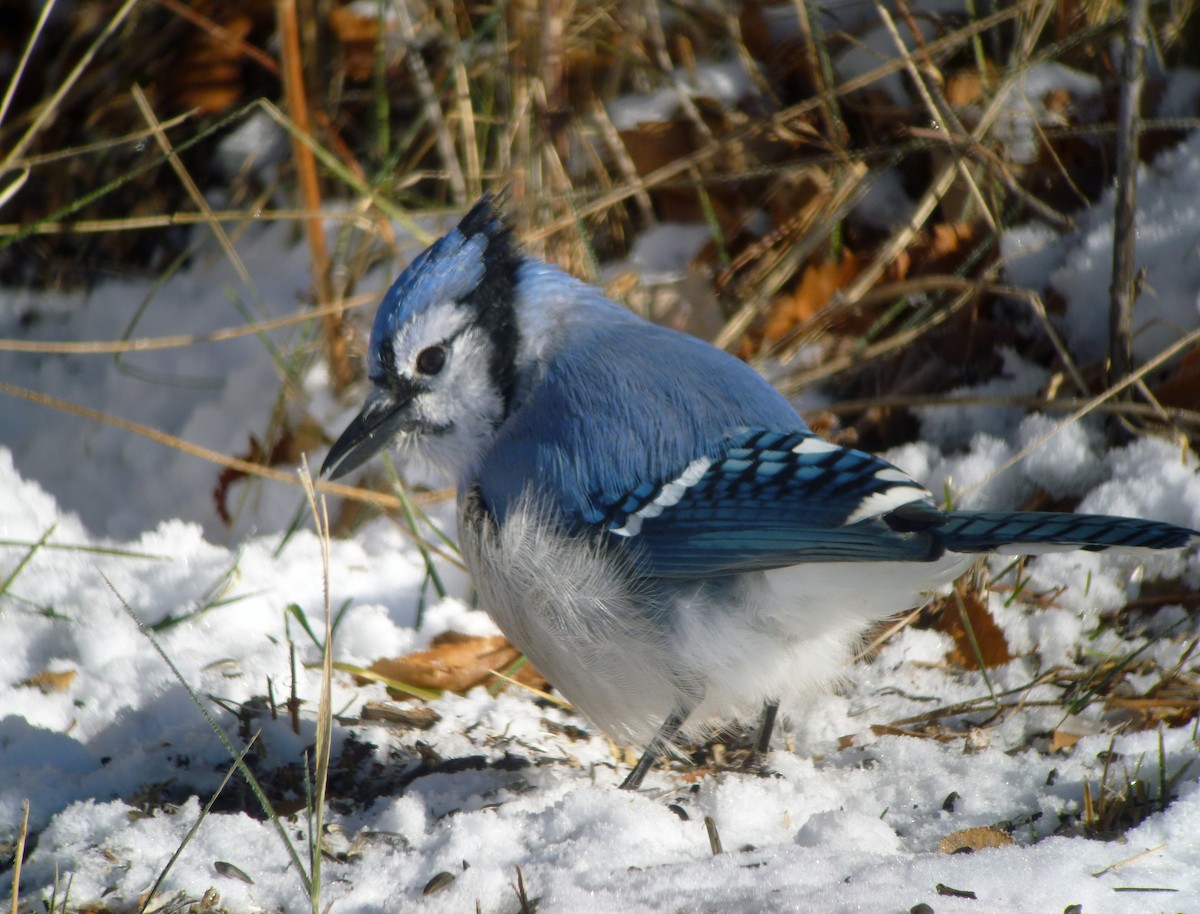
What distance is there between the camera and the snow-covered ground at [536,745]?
1574mm

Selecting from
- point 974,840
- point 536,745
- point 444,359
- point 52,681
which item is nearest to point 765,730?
point 536,745

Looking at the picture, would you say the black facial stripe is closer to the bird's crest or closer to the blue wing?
the bird's crest

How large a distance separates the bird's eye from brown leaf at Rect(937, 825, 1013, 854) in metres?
1.18

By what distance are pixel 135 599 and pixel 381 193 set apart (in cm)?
136

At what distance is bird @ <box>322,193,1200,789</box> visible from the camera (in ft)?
6.12

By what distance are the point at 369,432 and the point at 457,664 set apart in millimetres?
504

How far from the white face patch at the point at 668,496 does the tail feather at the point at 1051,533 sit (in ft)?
1.38

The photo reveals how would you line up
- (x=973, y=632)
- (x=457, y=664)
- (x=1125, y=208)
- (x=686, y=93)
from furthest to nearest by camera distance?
(x=686, y=93)
(x=1125, y=208)
(x=457, y=664)
(x=973, y=632)

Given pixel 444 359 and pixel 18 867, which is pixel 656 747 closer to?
pixel 444 359

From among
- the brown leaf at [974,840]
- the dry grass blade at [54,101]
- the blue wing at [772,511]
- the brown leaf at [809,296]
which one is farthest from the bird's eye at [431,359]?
the brown leaf at [809,296]

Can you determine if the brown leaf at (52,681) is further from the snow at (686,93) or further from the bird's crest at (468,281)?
the snow at (686,93)

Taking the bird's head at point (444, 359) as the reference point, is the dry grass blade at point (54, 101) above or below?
above

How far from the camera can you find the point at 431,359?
2.23m

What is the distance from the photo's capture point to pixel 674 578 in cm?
196
